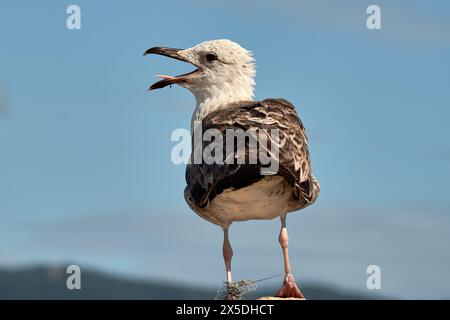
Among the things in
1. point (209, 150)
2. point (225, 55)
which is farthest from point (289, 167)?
point (225, 55)

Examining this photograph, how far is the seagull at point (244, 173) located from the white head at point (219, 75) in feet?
0.07

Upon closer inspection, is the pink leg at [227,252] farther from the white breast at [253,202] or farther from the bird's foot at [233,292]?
the bird's foot at [233,292]

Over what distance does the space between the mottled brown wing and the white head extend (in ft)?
5.36

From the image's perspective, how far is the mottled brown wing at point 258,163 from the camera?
58.5ft

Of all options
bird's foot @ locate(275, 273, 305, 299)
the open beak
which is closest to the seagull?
bird's foot @ locate(275, 273, 305, 299)

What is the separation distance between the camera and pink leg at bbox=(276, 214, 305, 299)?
18.8 m

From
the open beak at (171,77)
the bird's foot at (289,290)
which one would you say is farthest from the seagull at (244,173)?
the open beak at (171,77)

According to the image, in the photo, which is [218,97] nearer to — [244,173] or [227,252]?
[227,252]

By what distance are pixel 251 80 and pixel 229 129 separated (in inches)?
135

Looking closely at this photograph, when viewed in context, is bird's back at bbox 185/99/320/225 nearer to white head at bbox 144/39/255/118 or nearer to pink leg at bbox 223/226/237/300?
pink leg at bbox 223/226/237/300

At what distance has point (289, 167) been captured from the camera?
17.9 meters

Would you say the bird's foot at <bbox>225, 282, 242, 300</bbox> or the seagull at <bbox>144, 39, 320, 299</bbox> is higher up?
the seagull at <bbox>144, 39, 320, 299</bbox>
